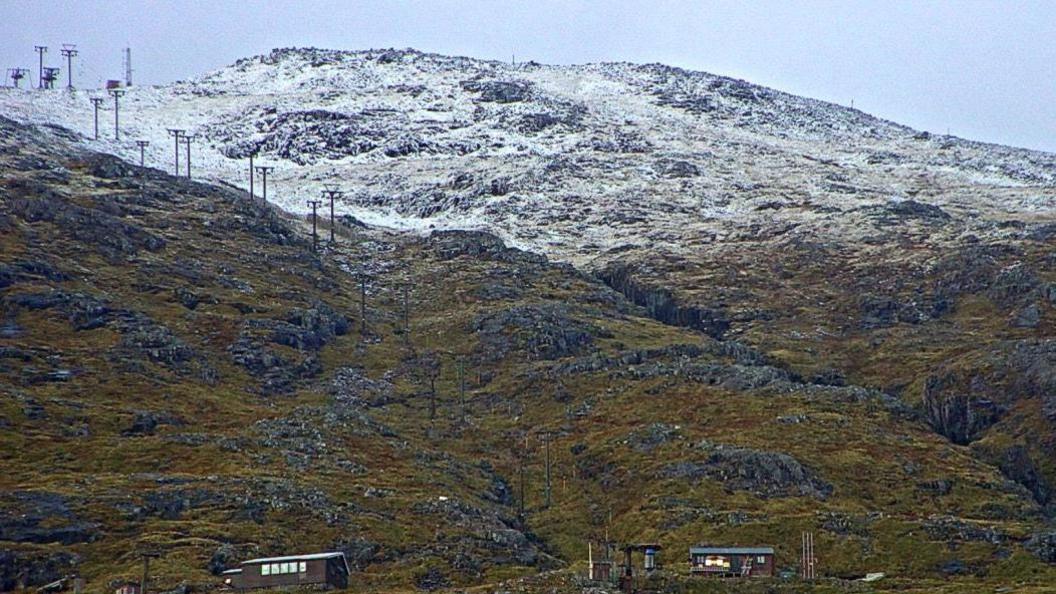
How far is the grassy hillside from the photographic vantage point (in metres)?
130

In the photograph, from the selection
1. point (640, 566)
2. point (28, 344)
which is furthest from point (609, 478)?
point (28, 344)

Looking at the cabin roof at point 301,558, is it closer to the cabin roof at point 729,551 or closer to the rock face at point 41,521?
the rock face at point 41,521

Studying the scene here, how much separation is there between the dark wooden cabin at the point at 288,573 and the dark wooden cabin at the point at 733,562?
27363mm

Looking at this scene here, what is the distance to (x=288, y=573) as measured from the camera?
391 ft

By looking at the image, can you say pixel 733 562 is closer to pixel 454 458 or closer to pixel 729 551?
pixel 729 551

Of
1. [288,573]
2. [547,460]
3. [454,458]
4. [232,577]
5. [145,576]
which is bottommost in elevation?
[232,577]

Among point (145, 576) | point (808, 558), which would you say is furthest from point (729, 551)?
point (145, 576)

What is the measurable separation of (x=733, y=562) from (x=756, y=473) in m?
28.8

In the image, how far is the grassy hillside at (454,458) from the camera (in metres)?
130

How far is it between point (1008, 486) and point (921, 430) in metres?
17.5

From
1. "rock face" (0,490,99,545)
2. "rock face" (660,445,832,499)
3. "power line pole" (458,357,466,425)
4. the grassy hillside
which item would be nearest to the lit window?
the grassy hillside

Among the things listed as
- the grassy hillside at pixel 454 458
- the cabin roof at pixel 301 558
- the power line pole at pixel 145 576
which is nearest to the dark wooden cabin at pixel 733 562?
the grassy hillside at pixel 454 458

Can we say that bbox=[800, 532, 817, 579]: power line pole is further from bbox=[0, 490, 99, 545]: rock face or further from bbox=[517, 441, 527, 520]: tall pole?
bbox=[0, 490, 99, 545]: rock face

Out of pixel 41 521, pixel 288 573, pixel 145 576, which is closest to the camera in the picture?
pixel 145 576
